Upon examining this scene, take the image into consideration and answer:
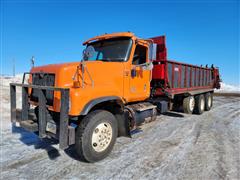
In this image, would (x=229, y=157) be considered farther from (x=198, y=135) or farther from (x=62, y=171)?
(x=62, y=171)

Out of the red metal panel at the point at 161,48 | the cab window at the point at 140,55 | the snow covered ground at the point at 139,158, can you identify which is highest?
the red metal panel at the point at 161,48

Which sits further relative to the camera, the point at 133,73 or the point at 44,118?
the point at 133,73

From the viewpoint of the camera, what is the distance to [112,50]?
16.5 ft

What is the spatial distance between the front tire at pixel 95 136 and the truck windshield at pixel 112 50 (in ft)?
5.32

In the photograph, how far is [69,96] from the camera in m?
3.33

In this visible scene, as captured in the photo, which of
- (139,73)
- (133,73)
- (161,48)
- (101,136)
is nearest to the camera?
(101,136)

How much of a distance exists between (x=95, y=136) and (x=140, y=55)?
105 inches

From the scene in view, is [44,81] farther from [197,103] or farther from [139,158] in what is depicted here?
[197,103]

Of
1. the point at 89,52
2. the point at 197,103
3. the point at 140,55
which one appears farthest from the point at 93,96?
the point at 197,103

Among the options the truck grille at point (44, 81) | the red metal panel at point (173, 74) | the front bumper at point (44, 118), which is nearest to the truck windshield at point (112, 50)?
the truck grille at point (44, 81)

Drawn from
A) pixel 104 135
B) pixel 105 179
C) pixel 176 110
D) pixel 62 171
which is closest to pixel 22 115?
pixel 62 171

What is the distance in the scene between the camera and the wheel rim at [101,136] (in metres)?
3.83

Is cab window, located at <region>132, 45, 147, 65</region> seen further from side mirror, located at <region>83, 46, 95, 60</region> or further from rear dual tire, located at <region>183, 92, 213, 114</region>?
rear dual tire, located at <region>183, 92, 213, 114</region>

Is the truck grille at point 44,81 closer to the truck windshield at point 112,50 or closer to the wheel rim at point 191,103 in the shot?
the truck windshield at point 112,50
